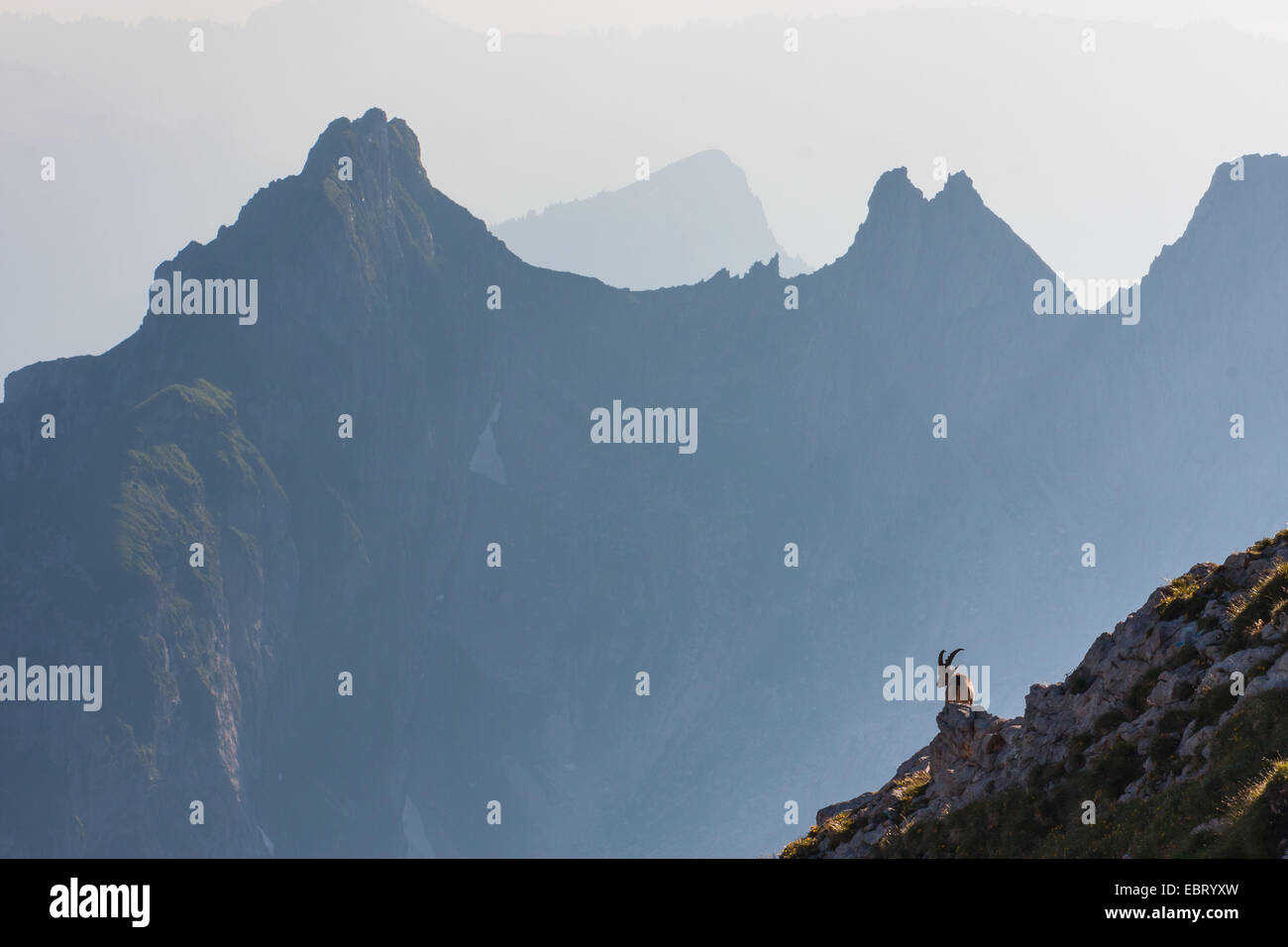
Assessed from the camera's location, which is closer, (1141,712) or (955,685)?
(1141,712)

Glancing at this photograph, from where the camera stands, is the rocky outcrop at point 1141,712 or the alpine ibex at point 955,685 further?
the alpine ibex at point 955,685

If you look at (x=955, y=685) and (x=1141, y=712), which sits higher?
(x=955, y=685)

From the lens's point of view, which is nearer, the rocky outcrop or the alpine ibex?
the rocky outcrop
